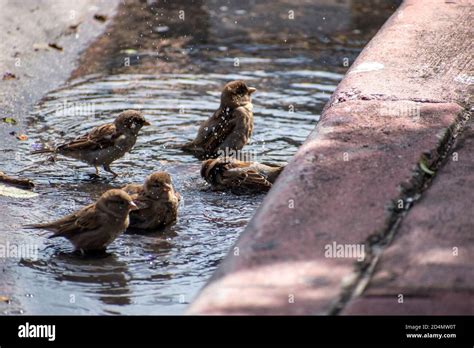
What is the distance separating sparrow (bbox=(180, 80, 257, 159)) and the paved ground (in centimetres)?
204

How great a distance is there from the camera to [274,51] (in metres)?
12.6

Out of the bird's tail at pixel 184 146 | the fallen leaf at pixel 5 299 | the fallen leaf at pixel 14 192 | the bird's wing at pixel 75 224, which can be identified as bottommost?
the fallen leaf at pixel 5 299

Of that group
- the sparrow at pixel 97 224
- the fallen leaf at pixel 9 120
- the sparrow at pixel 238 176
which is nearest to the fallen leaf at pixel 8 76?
the fallen leaf at pixel 9 120

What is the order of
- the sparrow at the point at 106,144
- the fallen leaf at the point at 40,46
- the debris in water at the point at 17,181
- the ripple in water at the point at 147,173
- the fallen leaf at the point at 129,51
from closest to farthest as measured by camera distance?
the ripple in water at the point at 147,173
the debris in water at the point at 17,181
the sparrow at the point at 106,144
the fallen leaf at the point at 40,46
the fallen leaf at the point at 129,51

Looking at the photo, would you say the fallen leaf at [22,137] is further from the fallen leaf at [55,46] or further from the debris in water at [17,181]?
the fallen leaf at [55,46]

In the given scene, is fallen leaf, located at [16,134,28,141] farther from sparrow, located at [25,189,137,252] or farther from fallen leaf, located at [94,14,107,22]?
fallen leaf, located at [94,14,107,22]

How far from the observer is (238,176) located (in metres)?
8.42

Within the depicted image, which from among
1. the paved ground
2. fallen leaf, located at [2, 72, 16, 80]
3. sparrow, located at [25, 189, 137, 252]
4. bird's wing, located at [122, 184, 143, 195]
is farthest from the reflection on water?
the paved ground

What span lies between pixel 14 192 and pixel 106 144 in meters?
1.08

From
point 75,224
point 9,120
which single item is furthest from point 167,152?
point 75,224

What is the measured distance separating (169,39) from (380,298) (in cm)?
870

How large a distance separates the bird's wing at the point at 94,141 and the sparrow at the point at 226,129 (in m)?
0.77

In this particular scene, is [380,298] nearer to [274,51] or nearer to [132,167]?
[132,167]

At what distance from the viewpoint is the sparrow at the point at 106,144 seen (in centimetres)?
878
